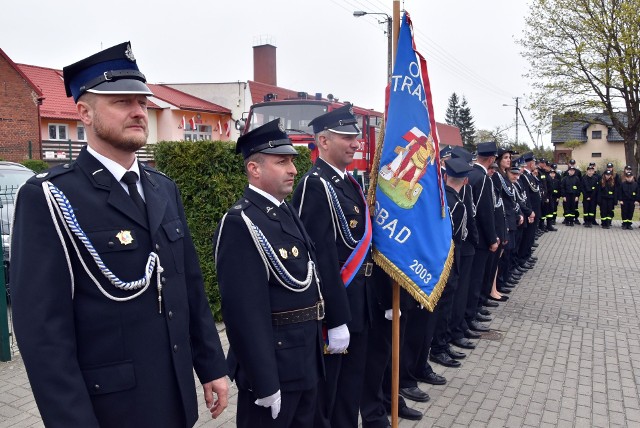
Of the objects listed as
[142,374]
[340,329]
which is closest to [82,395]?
[142,374]

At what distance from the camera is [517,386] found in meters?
5.00

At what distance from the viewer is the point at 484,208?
6.52 meters

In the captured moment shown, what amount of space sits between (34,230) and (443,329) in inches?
177

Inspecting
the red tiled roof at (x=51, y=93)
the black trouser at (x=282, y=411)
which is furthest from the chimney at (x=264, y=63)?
the black trouser at (x=282, y=411)

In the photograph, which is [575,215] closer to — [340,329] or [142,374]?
[340,329]

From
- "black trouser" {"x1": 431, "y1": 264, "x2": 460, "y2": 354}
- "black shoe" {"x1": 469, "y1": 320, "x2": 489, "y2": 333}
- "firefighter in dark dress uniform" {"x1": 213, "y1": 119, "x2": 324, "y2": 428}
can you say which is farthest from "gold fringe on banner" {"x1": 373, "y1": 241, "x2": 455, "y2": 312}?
"black shoe" {"x1": 469, "y1": 320, "x2": 489, "y2": 333}

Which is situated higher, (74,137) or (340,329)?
(74,137)

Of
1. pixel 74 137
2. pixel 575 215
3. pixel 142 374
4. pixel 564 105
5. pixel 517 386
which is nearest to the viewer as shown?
pixel 142 374

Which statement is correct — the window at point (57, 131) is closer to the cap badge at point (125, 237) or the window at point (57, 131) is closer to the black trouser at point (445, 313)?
the black trouser at point (445, 313)

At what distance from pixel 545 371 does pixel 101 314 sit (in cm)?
472

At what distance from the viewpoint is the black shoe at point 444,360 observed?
5496 mm

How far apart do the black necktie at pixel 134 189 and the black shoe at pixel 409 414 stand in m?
3.05

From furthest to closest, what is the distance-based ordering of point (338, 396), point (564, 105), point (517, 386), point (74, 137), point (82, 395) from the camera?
point (564, 105), point (74, 137), point (517, 386), point (338, 396), point (82, 395)

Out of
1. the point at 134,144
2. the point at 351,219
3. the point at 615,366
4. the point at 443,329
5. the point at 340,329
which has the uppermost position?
the point at 134,144
